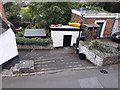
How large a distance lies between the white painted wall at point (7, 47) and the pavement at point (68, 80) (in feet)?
7.83

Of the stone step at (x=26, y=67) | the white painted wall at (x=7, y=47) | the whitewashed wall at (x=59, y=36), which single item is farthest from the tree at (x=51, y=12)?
the stone step at (x=26, y=67)

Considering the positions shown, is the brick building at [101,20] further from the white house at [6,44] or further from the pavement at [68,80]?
the white house at [6,44]

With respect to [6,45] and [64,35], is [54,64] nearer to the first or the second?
[6,45]

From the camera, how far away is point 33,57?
616 inches

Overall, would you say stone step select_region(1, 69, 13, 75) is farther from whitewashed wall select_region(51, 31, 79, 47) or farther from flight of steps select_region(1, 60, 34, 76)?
whitewashed wall select_region(51, 31, 79, 47)

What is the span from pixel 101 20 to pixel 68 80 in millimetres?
9410

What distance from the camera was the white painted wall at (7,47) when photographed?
1356 centimetres

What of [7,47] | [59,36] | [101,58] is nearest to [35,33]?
[59,36]

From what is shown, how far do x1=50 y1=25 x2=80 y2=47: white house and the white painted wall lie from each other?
450 cm

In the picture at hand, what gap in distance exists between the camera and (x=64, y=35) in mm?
18109

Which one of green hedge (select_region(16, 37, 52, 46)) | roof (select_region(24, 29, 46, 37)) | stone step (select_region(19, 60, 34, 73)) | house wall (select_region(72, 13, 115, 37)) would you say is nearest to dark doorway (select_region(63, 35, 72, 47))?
green hedge (select_region(16, 37, 52, 46))

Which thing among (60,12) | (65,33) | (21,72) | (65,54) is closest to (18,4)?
(60,12)

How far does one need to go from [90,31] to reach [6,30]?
24.0 ft

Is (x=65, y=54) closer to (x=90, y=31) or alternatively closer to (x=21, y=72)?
(x=90, y=31)
